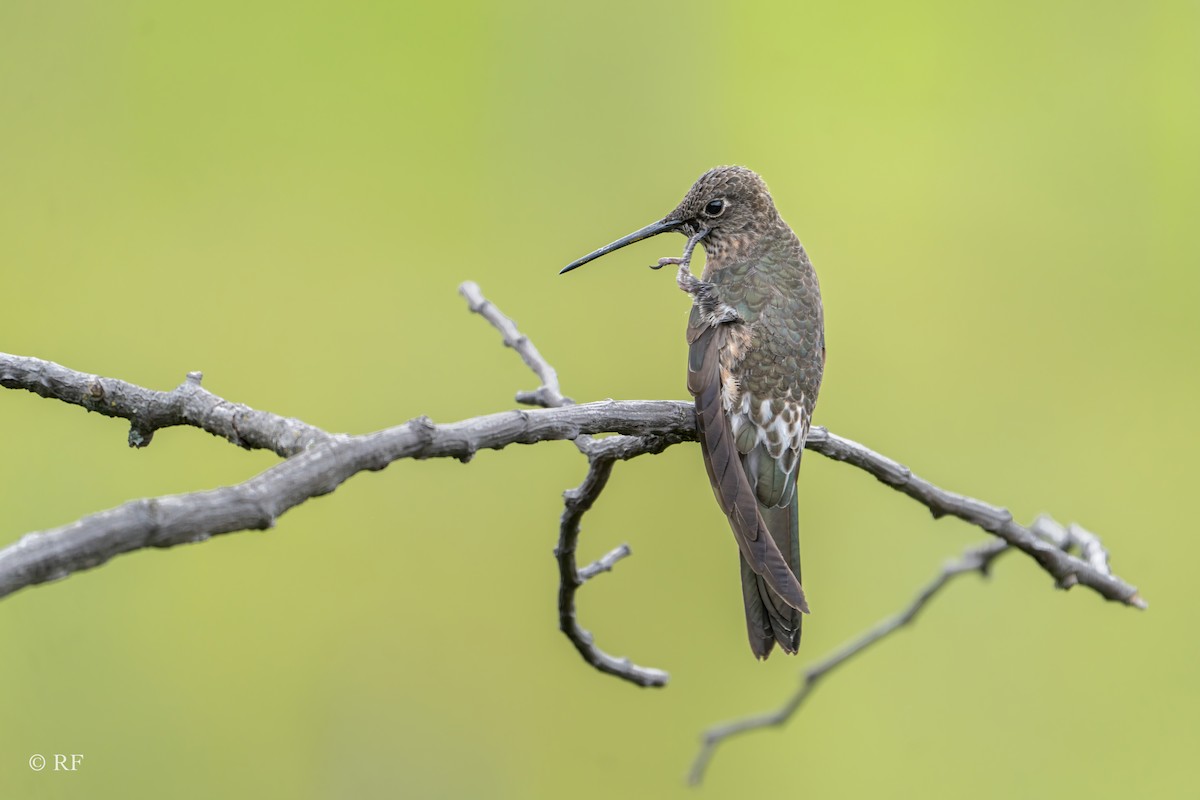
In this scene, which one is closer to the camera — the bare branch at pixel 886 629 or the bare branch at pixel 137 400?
the bare branch at pixel 137 400

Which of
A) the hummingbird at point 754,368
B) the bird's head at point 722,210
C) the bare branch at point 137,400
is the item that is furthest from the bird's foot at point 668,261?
the bare branch at point 137,400

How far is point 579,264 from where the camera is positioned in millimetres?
1600

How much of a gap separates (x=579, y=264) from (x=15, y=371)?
2.56 ft

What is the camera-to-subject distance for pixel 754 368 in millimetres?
1456

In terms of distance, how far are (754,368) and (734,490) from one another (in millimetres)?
227

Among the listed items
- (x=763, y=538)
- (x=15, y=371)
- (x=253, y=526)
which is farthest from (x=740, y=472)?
(x=15, y=371)

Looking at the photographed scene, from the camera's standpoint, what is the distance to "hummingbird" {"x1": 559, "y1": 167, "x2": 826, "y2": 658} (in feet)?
4.28

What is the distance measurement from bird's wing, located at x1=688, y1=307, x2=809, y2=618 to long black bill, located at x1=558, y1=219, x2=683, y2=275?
12.0 inches

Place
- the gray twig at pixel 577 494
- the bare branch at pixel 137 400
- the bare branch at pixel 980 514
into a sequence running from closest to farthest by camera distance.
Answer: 1. the bare branch at pixel 137 400
2. the gray twig at pixel 577 494
3. the bare branch at pixel 980 514

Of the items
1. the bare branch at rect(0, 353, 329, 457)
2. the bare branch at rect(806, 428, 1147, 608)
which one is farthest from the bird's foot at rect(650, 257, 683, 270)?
the bare branch at rect(0, 353, 329, 457)

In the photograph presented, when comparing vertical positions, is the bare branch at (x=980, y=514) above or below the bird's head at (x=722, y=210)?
below

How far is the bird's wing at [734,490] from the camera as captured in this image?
49.4 inches

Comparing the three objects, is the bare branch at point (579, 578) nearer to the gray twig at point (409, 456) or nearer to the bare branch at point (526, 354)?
the gray twig at point (409, 456)

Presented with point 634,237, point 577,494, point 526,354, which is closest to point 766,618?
point 577,494
